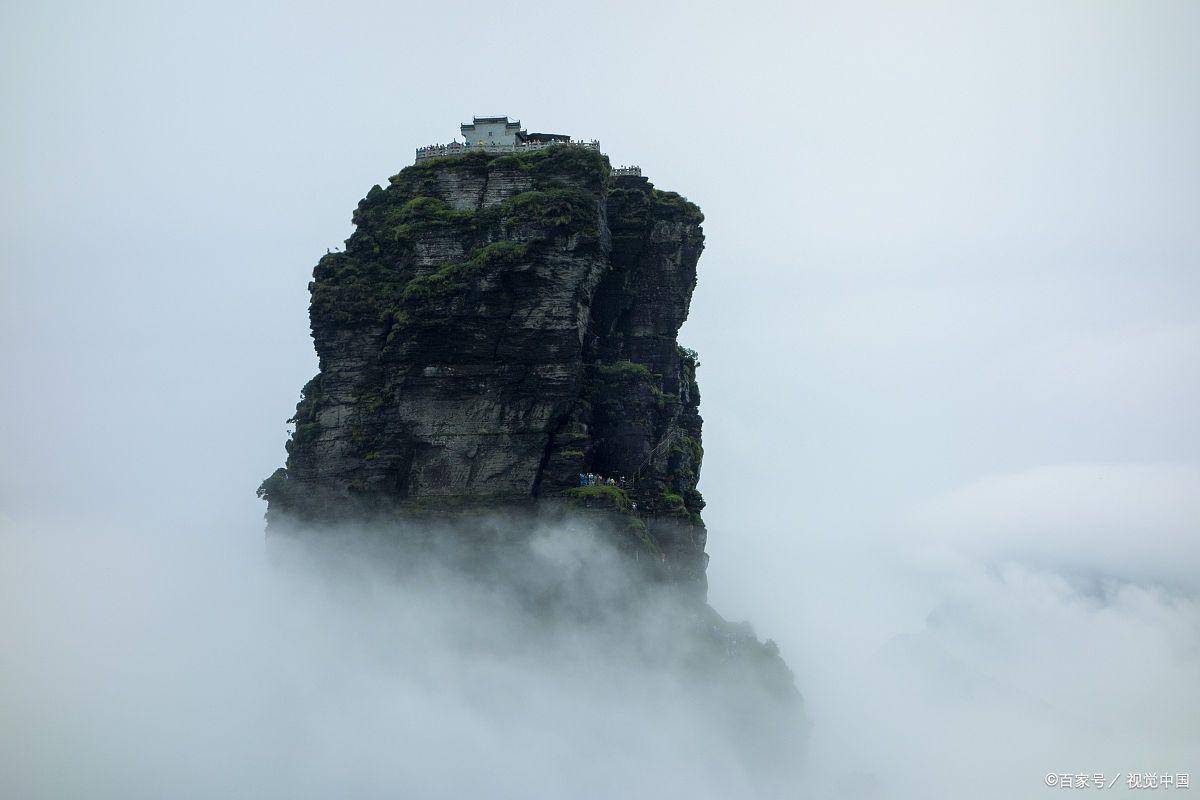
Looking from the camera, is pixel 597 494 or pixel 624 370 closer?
pixel 597 494

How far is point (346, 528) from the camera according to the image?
398ft

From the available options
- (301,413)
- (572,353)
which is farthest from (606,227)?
(301,413)

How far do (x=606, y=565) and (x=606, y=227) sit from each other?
26.1 meters

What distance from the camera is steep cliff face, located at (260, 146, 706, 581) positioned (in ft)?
387

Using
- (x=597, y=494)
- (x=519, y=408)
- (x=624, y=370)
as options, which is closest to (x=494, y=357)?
(x=519, y=408)

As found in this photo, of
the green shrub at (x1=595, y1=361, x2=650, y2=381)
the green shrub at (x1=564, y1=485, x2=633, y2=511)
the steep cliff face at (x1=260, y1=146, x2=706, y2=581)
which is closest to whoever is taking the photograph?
the steep cliff face at (x1=260, y1=146, x2=706, y2=581)

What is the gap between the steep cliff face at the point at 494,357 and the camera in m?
118

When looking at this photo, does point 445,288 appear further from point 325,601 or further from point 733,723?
point 733,723

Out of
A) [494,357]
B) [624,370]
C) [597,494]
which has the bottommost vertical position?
[597,494]

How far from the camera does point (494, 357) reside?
118 m

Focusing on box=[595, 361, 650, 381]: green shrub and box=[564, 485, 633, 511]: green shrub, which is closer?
box=[564, 485, 633, 511]: green shrub

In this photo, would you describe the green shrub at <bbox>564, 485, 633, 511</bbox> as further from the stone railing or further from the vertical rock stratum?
the stone railing

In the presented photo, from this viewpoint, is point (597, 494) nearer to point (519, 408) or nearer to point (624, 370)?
point (519, 408)

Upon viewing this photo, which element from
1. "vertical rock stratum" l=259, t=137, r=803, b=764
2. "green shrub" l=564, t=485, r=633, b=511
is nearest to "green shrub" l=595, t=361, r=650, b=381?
"vertical rock stratum" l=259, t=137, r=803, b=764
